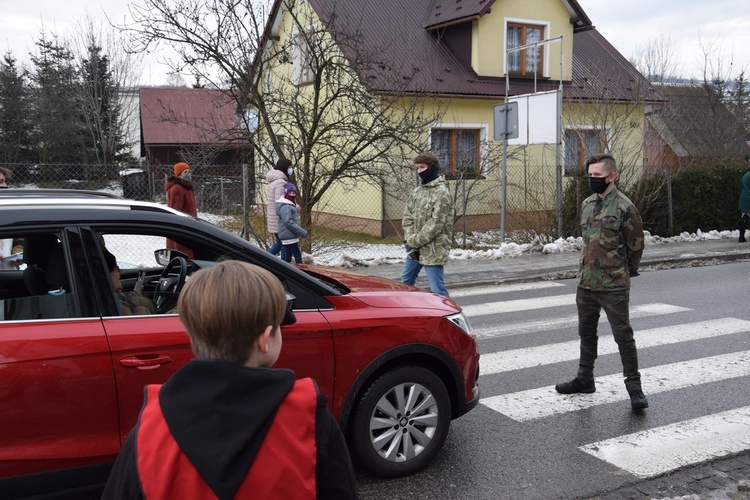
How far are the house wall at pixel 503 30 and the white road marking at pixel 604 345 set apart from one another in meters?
14.7

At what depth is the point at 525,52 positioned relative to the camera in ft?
71.9

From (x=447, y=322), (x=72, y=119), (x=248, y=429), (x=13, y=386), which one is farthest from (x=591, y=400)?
(x=72, y=119)

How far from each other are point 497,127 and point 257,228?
5224 mm

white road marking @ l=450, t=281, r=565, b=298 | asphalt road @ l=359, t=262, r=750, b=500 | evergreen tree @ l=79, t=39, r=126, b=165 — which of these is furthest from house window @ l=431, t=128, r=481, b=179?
evergreen tree @ l=79, t=39, r=126, b=165

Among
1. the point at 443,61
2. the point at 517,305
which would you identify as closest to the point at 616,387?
the point at 517,305

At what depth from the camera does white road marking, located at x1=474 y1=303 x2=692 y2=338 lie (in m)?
7.79

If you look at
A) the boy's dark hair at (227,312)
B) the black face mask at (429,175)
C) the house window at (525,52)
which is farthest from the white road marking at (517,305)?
the house window at (525,52)

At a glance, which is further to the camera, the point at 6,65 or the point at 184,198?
the point at 6,65

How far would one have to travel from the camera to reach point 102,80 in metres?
36.4

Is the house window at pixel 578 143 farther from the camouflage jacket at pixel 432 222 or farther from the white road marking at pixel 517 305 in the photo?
the camouflage jacket at pixel 432 222

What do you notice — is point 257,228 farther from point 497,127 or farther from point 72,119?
point 72,119

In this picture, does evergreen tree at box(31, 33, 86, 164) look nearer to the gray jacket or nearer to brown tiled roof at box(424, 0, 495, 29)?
brown tiled roof at box(424, 0, 495, 29)

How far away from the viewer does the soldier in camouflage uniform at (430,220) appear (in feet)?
24.4

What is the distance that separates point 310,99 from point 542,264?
5482 mm
